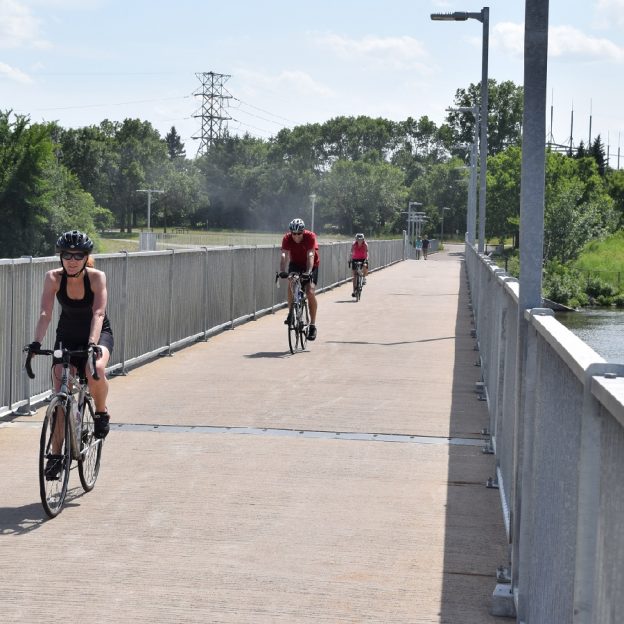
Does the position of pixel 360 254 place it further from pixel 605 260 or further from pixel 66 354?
pixel 605 260

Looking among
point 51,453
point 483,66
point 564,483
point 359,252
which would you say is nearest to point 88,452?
point 51,453

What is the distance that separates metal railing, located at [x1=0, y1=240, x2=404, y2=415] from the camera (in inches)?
395

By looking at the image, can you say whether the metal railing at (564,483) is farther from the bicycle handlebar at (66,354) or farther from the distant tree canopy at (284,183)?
the distant tree canopy at (284,183)

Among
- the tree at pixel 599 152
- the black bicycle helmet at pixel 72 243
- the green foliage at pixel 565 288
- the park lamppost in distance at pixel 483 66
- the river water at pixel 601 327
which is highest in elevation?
the tree at pixel 599 152

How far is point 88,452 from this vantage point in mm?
7395

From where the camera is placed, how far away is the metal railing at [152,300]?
10031 mm

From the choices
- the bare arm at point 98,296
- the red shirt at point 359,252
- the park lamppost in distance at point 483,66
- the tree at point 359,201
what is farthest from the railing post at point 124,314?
the tree at point 359,201

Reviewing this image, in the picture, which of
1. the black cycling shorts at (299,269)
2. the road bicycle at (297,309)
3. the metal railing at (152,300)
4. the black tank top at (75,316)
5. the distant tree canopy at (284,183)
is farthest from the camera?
the distant tree canopy at (284,183)

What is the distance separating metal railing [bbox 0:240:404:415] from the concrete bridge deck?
0.53 meters

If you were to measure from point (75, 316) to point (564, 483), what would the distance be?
4152mm

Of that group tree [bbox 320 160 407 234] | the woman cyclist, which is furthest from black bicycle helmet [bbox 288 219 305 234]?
tree [bbox 320 160 407 234]

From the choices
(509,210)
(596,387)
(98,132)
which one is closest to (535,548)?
(596,387)

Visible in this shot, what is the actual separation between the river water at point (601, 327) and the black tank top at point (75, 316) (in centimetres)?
4154

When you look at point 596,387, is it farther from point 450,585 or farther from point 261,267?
point 261,267
